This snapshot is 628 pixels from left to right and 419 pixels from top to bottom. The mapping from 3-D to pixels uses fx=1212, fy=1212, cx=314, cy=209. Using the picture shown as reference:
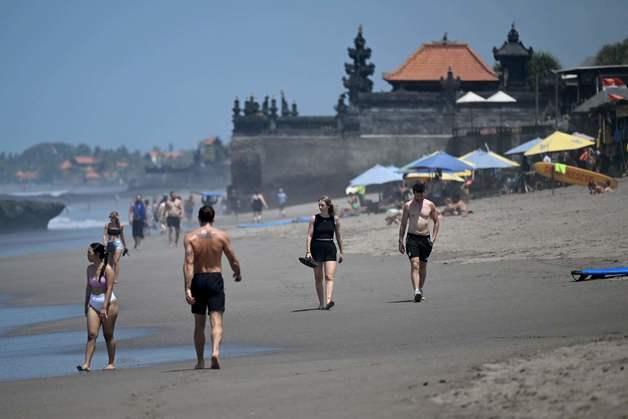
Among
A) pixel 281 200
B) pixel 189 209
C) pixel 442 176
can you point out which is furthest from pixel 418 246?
pixel 189 209

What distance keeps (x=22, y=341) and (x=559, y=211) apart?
42.3 ft

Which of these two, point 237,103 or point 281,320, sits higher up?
point 237,103

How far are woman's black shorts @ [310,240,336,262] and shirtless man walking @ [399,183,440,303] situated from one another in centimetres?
77

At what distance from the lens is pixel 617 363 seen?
7.65 m

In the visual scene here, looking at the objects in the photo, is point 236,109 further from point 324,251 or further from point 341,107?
point 324,251

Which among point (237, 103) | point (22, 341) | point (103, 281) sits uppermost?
point (237, 103)

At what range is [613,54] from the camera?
242 ft

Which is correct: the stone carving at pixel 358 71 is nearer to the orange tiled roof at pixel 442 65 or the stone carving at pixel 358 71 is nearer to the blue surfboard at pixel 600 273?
the orange tiled roof at pixel 442 65

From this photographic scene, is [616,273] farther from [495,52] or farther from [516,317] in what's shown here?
[495,52]

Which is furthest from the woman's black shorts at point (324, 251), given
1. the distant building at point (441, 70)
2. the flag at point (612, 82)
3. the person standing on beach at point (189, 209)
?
the distant building at point (441, 70)

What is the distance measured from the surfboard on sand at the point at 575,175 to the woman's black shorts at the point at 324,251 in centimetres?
1567

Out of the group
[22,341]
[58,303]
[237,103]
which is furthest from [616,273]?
[237,103]

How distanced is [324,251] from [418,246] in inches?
40.6

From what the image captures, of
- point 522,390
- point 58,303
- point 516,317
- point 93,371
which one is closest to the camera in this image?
point 522,390
